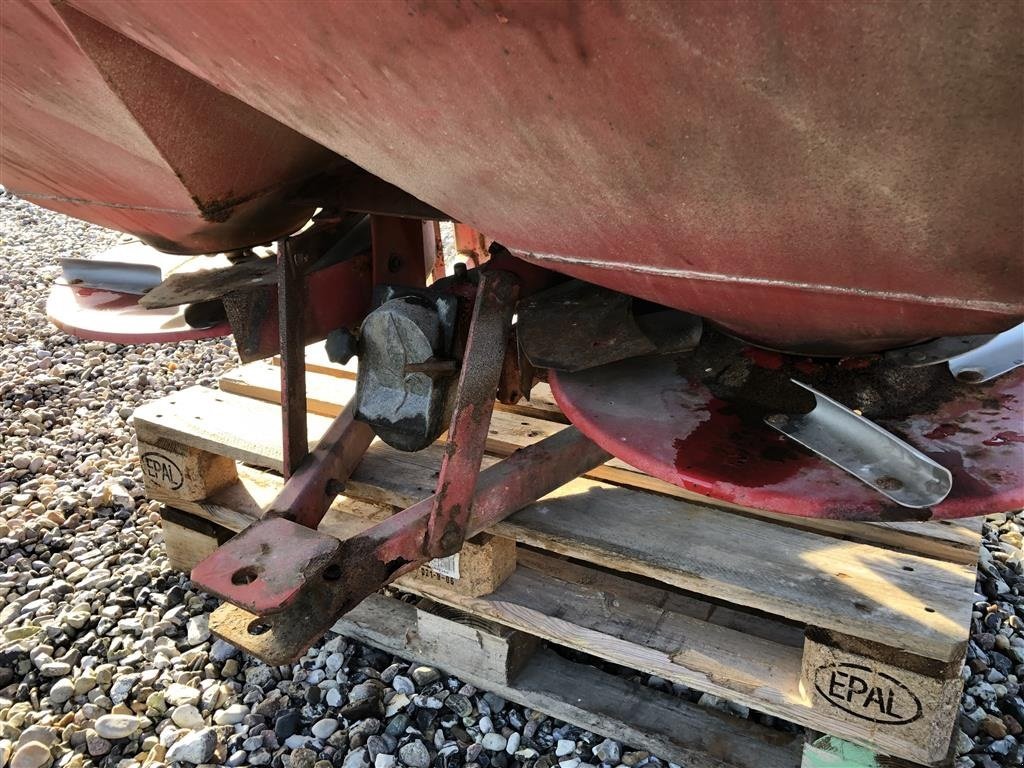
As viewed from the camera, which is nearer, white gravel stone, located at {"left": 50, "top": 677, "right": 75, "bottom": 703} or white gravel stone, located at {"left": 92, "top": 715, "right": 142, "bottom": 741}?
white gravel stone, located at {"left": 92, "top": 715, "right": 142, "bottom": 741}

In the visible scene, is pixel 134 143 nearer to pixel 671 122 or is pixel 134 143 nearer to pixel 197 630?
pixel 671 122

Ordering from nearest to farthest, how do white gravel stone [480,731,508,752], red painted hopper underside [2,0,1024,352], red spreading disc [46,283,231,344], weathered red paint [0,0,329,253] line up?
red painted hopper underside [2,0,1024,352], weathered red paint [0,0,329,253], white gravel stone [480,731,508,752], red spreading disc [46,283,231,344]

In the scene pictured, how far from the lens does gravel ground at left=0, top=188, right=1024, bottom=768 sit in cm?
201

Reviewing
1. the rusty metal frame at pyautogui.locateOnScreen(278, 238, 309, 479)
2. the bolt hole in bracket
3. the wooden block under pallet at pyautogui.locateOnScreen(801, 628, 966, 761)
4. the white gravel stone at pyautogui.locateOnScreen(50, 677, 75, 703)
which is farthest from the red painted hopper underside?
the white gravel stone at pyautogui.locateOnScreen(50, 677, 75, 703)

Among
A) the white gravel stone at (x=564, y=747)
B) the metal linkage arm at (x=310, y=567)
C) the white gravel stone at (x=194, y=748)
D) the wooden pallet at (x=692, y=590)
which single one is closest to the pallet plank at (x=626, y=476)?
the wooden pallet at (x=692, y=590)

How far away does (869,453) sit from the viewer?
1476 mm

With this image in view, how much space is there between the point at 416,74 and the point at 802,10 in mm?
547

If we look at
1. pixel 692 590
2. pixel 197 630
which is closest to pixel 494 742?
pixel 692 590

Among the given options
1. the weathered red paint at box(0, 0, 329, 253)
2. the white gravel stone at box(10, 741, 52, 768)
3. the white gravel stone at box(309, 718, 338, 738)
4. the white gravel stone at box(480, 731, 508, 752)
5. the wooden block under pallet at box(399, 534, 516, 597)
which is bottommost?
the white gravel stone at box(10, 741, 52, 768)

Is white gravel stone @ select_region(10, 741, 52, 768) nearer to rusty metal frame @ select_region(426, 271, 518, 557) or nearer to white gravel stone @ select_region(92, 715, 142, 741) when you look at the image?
white gravel stone @ select_region(92, 715, 142, 741)

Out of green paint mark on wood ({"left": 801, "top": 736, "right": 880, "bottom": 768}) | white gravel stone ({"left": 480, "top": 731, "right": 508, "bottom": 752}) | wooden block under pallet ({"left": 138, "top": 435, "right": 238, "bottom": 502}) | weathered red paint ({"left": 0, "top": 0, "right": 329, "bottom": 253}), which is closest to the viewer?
weathered red paint ({"left": 0, "top": 0, "right": 329, "bottom": 253})

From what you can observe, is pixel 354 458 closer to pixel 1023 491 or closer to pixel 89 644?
pixel 89 644

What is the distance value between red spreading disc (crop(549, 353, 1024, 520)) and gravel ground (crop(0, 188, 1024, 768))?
0.67 meters

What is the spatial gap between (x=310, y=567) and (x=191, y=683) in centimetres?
80
